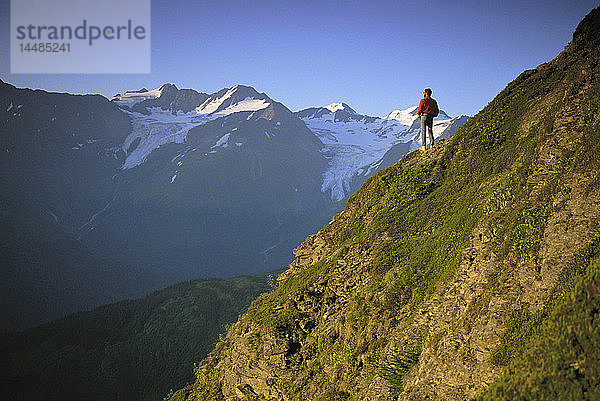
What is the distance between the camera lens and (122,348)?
531 feet

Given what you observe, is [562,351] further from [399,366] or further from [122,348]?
[122,348]

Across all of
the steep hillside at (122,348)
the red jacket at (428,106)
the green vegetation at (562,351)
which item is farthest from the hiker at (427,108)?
the steep hillside at (122,348)

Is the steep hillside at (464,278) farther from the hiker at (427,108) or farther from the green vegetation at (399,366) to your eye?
the hiker at (427,108)

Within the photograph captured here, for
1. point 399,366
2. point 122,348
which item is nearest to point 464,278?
point 399,366

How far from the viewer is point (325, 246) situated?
2614 centimetres

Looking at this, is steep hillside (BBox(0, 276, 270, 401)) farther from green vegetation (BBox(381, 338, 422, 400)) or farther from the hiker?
green vegetation (BBox(381, 338, 422, 400))

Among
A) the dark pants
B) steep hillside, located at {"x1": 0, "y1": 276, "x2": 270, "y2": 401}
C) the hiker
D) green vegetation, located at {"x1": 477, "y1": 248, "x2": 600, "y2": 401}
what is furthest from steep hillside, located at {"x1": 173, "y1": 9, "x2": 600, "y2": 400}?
steep hillside, located at {"x1": 0, "y1": 276, "x2": 270, "y2": 401}

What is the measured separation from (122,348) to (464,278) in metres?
178

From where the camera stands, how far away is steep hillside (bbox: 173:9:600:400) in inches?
402

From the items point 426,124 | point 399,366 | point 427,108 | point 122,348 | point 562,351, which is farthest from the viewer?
point 122,348

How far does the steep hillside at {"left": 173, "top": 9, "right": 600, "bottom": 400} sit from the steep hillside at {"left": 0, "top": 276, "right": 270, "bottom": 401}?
140m

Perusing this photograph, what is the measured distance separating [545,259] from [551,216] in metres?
A: 1.77

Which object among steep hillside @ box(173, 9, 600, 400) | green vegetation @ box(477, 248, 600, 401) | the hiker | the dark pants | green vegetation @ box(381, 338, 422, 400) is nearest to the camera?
green vegetation @ box(477, 248, 600, 401)

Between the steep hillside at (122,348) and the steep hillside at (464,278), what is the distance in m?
140
